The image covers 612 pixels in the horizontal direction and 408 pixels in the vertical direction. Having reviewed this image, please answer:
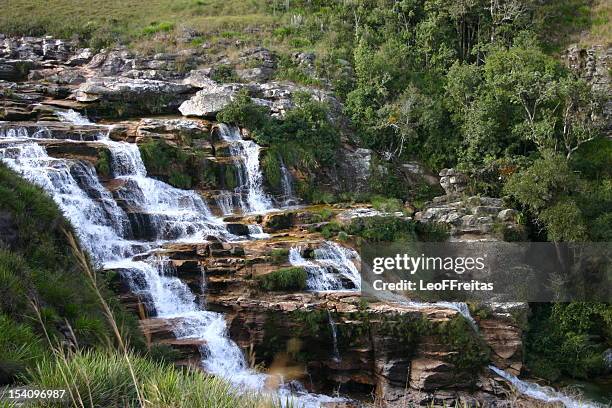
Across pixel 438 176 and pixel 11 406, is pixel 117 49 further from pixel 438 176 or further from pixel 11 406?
pixel 11 406

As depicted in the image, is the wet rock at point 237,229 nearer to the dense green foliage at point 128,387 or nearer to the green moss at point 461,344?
the green moss at point 461,344

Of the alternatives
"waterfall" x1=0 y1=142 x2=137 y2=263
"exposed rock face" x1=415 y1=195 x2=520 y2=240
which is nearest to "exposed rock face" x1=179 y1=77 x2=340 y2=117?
"waterfall" x1=0 y1=142 x2=137 y2=263

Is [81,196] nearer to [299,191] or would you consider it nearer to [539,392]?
[299,191]

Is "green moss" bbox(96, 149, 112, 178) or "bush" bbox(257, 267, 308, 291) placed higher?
"green moss" bbox(96, 149, 112, 178)

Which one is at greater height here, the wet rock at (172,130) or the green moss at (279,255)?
the wet rock at (172,130)

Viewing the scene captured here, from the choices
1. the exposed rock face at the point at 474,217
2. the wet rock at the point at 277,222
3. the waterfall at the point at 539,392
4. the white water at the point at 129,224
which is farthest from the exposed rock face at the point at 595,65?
the white water at the point at 129,224

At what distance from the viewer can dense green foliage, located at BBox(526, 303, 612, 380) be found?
14625 millimetres

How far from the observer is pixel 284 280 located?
13.0 metres

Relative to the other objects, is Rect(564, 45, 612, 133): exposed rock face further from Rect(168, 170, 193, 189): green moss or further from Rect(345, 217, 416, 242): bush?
Rect(168, 170, 193, 189): green moss

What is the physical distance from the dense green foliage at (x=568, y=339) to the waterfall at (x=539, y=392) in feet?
4.39

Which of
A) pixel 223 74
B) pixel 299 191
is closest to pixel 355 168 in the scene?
pixel 299 191

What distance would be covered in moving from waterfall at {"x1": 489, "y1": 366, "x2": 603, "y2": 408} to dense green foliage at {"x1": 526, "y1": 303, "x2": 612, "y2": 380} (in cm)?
134

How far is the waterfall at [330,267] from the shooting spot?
538 inches

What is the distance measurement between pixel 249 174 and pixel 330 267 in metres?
6.83
